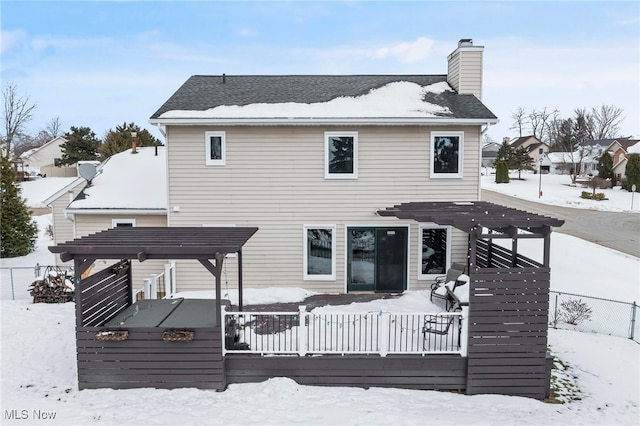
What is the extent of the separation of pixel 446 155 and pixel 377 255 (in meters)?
3.46

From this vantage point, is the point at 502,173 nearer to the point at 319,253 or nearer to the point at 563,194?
the point at 563,194

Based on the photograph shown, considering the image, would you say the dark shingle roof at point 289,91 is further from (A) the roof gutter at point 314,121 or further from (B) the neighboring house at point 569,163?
(B) the neighboring house at point 569,163

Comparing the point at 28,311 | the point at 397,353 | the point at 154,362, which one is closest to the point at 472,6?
the point at 397,353

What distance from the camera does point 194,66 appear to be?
18062 millimetres

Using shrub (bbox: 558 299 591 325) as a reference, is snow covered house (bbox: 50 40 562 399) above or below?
above

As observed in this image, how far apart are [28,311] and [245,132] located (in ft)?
24.7

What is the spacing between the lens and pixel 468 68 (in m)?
13.2

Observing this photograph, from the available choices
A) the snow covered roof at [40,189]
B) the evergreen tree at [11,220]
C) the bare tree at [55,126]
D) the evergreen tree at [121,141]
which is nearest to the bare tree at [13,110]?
the snow covered roof at [40,189]

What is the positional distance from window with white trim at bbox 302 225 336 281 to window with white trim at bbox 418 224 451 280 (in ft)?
8.28

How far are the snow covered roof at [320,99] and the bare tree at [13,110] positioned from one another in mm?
35901

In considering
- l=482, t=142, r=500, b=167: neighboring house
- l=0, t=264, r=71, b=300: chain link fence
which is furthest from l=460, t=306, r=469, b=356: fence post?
l=482, t=142, r=500, b=167: neighboring house

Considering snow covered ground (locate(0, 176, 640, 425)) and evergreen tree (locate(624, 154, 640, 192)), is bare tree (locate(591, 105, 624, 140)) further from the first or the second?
snow covered ground (locate(0, 176, 640, 425))

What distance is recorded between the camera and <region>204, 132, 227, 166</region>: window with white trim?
11.6 m

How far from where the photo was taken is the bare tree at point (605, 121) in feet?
210
